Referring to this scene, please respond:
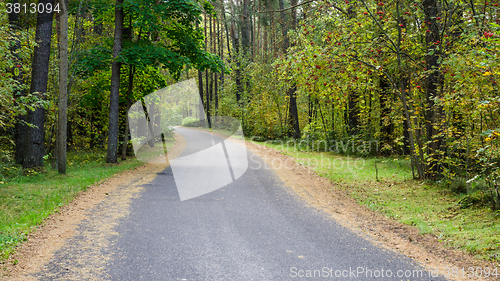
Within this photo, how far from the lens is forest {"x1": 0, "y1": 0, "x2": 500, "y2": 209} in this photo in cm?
650

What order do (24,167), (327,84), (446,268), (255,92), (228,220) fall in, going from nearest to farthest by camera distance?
(446,268)
(228,220)
(327,84)
(24,167)
(255,92)

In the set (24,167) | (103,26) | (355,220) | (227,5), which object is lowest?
(355,220)

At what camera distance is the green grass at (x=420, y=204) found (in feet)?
17.0

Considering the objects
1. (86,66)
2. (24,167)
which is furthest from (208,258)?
(86,66)

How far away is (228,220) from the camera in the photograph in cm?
628

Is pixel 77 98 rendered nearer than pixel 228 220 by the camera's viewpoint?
No

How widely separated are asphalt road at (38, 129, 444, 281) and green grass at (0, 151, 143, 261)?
1445 mm

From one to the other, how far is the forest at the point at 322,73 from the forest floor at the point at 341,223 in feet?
4.20

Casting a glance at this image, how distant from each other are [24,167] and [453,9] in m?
13.2

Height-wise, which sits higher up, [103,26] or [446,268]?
[103,26]

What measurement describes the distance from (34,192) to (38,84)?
13.5ft

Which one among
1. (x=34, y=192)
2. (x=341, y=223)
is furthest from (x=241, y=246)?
(x=34, y=192)

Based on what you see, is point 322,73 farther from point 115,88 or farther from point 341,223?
point 115,88

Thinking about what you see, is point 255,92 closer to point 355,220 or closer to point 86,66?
point 86,66
